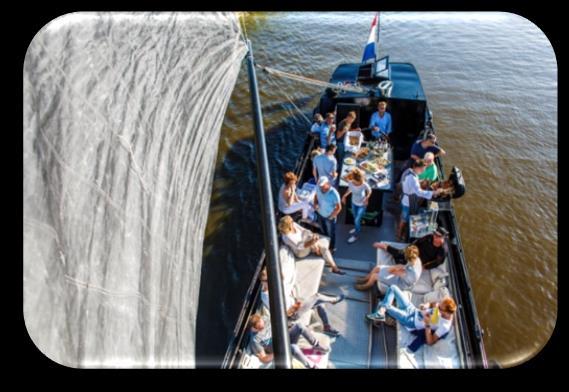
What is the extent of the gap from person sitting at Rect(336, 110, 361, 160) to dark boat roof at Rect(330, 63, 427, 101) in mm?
1232

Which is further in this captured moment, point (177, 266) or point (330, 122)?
point (330, 122)

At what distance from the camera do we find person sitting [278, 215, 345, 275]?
4.93 m

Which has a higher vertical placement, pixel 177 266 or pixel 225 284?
pixel 177 266

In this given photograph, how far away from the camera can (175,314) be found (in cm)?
171

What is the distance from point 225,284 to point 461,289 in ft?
11.6

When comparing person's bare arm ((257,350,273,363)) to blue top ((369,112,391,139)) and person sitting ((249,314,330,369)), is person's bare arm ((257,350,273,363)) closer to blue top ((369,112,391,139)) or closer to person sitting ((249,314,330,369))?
person sitting ((249,314,330,369))

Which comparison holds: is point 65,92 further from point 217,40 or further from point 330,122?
point 330,122

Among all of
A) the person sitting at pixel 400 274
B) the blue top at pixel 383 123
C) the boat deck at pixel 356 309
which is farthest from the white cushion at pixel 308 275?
the blue top at pixel 383 123

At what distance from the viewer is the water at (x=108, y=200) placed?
141 cm

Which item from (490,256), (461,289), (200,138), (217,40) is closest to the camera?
(200,138)

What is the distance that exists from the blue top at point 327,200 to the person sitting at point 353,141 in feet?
5.48

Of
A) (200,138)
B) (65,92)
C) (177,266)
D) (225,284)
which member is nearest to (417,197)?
(225,284)

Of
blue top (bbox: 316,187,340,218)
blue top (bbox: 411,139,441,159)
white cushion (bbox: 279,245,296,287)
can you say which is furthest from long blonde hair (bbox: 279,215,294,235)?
blue top (bbox: 411,139,441,159)

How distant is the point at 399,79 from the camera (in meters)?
8.46
